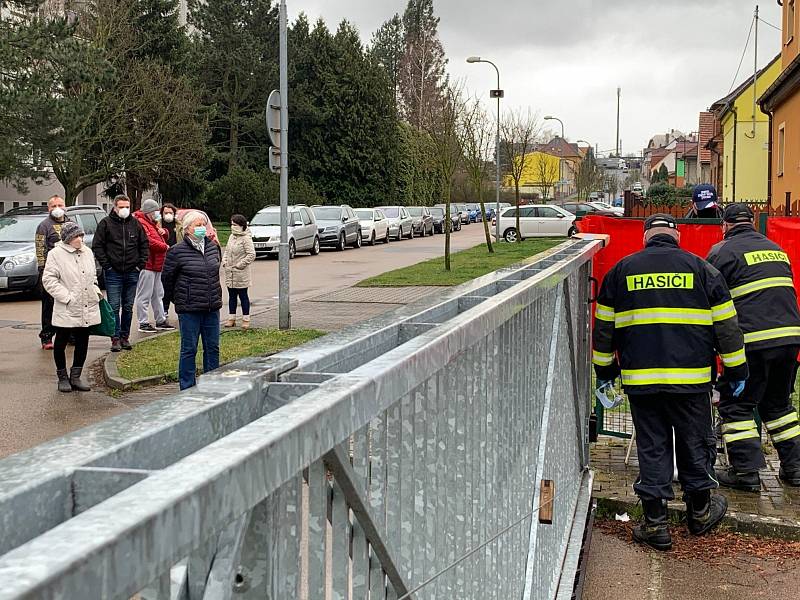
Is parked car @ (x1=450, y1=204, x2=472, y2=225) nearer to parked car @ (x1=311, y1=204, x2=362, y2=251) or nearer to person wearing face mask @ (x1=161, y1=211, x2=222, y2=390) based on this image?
parked car @ (x1=311, y1=204, x2=362, y2=251)

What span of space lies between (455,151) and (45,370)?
73.8ft

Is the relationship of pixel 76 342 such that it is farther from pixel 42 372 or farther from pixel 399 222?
pixel 399 222

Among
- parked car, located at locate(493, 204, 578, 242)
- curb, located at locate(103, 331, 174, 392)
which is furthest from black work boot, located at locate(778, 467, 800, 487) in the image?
parked car, located at locate(493, 204, 578, 242)

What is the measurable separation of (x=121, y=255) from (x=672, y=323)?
848 cm

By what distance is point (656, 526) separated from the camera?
5613mm

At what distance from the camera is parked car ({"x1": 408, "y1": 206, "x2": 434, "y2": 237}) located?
1901 inches

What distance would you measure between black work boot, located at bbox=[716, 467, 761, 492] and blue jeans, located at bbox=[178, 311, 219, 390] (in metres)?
4.83

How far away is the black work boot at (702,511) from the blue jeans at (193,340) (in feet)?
16.3

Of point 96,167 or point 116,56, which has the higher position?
point 116,56

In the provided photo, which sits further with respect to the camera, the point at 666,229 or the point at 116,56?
the point at 116,56

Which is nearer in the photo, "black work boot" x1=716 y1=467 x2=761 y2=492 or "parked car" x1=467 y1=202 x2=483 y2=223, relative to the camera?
"black work boot" x1=716 y1=467 x2=761 y2=492

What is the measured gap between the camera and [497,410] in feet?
10.1

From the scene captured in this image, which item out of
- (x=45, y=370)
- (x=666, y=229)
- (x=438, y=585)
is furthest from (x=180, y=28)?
(x=438, y=585)

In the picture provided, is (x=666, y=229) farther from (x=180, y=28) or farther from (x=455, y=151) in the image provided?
(x=180, y=28)
